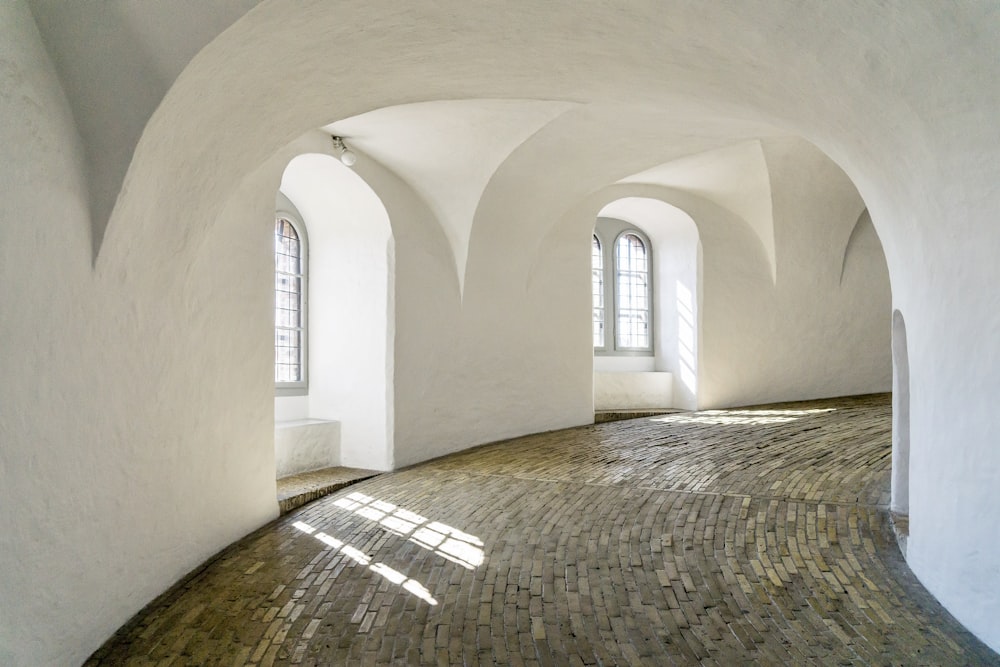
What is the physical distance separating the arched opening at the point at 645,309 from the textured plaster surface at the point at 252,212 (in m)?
7.12

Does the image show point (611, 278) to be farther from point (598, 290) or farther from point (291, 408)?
point (291, 408)

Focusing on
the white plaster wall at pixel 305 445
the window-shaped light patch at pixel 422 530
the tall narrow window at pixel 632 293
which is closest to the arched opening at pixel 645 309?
the tall narrow window at pixel 632 293

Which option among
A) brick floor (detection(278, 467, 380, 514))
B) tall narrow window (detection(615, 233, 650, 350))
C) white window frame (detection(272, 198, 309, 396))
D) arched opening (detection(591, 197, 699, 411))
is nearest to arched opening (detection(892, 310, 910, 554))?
brick floor (detection(278, 467, 380, 514))

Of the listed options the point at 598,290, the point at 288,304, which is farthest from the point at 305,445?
the point at 598,290

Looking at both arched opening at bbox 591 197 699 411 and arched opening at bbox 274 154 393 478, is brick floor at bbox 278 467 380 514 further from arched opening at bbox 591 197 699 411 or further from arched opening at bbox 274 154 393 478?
arched opening at bbox 591 197 699 411

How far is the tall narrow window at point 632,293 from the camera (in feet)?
50.7

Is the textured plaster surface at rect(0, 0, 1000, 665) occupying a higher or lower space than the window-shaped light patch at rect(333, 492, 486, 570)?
higher

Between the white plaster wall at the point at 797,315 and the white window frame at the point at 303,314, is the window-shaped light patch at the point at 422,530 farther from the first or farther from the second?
the white plaster wall at the point at 797,315

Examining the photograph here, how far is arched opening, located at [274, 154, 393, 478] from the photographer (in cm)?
948

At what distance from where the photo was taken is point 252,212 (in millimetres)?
6656

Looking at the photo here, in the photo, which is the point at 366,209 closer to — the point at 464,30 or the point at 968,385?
the point at 464,30

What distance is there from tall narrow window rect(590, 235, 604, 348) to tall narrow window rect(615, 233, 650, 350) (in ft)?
1.16

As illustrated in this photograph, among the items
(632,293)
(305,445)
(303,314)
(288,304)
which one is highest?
(632,293)

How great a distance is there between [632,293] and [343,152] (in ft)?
27.5
